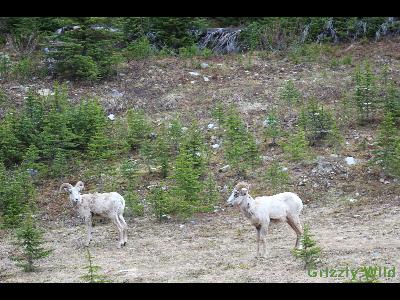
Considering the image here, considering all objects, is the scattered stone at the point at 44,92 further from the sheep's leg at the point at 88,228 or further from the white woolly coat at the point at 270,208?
the white woolly coat at the point at 270,208

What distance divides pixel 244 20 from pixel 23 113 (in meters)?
11.4

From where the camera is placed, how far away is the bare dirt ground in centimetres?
994

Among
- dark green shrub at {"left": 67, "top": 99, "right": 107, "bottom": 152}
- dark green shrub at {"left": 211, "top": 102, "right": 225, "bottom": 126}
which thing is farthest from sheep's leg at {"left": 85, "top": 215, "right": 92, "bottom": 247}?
dark green shrub at {"left": 211, "top": 102, "right": 225, "bottom": 126}

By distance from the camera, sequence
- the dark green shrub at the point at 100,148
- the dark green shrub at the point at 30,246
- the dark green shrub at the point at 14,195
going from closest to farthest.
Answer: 1. the dark green shrub at the point at 30,246
2. the dark green shrub at the point at 14,195
3. the dark green shrub at the point at 100,148

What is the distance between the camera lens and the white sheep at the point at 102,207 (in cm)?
1248

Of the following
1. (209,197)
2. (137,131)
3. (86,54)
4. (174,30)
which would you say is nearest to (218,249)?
(209,197)

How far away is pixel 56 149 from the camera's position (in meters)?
16.0

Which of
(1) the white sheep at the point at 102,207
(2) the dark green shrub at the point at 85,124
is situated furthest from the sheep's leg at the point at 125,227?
(2) the dark green shrub at the point at 85,124

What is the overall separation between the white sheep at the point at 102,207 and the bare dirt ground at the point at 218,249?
1.15 ft

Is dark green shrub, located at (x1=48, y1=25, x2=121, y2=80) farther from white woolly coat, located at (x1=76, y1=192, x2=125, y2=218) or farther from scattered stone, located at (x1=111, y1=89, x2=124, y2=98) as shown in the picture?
white woolly coat, located at (x1=76, y1=192, x2=125, y2=218)
